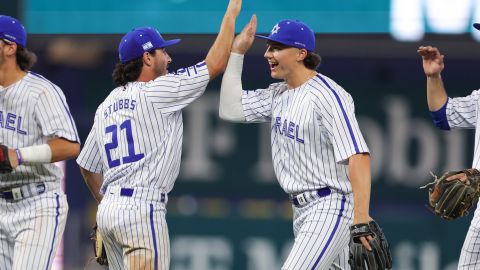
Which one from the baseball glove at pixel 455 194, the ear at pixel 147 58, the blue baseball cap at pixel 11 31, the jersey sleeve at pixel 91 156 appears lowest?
the baseball glove at pixel 455 194

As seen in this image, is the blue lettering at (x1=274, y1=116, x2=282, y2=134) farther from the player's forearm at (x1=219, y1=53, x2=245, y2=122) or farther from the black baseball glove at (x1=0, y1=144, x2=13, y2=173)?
the black baseball glove at (x1=0, y1=144, x2=13, y2=173)

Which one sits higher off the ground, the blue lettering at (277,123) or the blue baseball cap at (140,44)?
the blue baseball cap at (140,44)

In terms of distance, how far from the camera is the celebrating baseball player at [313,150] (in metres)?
6.42

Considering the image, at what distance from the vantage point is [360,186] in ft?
20.9

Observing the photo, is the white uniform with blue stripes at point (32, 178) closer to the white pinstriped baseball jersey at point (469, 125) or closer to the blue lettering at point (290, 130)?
the blue lettering at point (290, 130)

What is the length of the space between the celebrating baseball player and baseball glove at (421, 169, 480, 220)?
0.47 m

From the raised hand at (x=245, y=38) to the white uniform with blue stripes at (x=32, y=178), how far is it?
39.9 inches

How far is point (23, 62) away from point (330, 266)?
204 centimetres

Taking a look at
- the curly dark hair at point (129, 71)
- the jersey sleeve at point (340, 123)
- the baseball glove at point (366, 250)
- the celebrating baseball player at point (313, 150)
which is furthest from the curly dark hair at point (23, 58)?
the baseball glove at point (366, 250)

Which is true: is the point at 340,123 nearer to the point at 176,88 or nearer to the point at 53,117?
the point at 176,88

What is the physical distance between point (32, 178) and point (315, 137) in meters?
1.54

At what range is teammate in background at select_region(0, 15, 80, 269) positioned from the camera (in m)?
6.70

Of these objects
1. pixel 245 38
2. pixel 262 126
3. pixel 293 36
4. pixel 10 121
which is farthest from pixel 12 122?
pixel 262 126

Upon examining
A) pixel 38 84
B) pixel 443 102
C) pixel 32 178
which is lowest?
pixel 32 178
